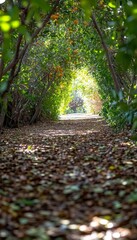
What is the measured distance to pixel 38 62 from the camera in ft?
41.5

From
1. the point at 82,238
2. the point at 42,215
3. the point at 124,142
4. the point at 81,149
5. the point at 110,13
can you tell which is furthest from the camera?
the point at 110,13

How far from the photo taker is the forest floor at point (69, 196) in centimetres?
224

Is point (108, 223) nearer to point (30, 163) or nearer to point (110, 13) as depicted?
point (30, 163)

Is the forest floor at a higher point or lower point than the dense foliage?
lower

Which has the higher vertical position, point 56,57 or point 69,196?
point 56,57

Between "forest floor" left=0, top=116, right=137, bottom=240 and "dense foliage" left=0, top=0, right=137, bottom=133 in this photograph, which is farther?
"dense foliage" left=0, top=0, right=137, bottom=133

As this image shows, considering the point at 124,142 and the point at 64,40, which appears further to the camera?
the point at 64,40

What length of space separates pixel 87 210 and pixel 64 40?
1022 centimetres

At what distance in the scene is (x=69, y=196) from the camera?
118 inches

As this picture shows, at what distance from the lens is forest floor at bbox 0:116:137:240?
224 cm

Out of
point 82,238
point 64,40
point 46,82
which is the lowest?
point 82,238

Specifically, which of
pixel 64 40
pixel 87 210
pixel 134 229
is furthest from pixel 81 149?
pixel 64 40

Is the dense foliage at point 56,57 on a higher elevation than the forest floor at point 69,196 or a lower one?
higher

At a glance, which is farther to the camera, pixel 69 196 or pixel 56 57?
pixel 56 57
